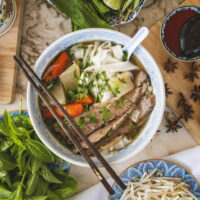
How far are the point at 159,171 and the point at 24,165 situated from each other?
944mm

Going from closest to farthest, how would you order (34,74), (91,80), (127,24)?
(34,74)
(91,80)
(127,24)

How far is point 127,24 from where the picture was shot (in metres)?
1.75

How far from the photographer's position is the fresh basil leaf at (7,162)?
4.72ft

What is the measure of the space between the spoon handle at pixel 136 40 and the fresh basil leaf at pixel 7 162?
0.97 m

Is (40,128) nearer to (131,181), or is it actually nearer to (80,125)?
(80,125)

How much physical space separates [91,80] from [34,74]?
0.34 metres

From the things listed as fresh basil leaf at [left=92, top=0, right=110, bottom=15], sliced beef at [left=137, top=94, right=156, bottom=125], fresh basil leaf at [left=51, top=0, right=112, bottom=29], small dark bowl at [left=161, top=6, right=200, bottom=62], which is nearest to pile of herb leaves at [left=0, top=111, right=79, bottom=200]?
sliced beef at [left=137, top=94, right=156, bottom=125]

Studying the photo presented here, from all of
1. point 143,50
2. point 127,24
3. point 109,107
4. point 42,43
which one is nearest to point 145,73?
point 143,50

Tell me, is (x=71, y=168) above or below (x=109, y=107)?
below

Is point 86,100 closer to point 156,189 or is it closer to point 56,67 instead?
point 56,67

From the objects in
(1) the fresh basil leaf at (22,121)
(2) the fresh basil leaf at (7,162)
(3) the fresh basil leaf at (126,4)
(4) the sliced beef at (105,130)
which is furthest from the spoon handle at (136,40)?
(2) the fresh basil leaf at (7,162)

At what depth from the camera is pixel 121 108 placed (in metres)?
1.52

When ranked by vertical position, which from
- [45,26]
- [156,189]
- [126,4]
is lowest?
[156,189]

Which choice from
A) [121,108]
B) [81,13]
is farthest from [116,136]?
[81,13]
